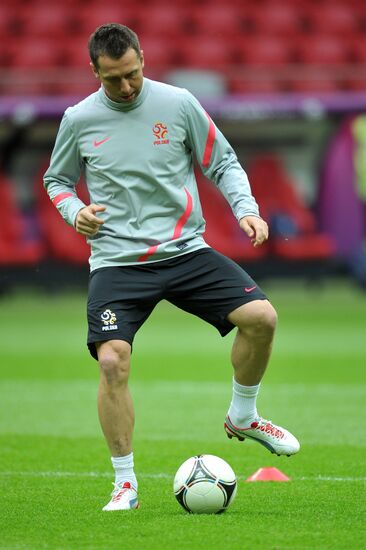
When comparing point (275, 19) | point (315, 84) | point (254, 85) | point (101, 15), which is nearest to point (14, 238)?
point (254, 85)

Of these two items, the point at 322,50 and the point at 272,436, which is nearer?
the point at 272,436

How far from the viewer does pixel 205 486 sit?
19.4ft

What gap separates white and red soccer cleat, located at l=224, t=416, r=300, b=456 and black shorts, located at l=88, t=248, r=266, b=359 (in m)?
0.55

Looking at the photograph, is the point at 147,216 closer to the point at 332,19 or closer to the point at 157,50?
the point at 157,50

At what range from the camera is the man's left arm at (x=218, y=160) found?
6328mm

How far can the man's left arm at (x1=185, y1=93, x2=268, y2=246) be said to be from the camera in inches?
249

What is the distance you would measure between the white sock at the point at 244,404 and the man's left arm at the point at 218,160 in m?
0.92

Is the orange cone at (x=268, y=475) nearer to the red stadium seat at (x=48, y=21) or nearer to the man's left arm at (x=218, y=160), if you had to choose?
the man's left arm at (x=218, y=160)

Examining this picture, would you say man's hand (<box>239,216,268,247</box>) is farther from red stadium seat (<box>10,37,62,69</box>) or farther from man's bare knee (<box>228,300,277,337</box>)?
red stadium seat (<box>10,37,62,69</box>)

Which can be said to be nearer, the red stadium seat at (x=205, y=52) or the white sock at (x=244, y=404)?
the white sock at (x=244, y=404)

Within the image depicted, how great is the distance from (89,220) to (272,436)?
60.5 inches

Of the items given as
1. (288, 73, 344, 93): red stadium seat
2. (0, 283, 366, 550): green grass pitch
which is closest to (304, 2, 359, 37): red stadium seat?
(288, 73, 344, 93): red stadium seat

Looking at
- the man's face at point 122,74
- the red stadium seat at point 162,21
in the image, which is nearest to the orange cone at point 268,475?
the man's face at point 122,74

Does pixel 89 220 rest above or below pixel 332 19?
above
